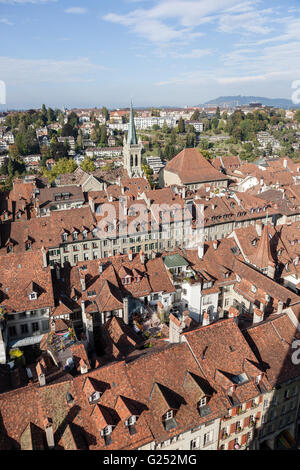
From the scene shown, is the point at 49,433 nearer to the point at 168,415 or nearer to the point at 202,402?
the point at 168,415

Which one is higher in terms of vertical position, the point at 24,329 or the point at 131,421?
the point at 131,421

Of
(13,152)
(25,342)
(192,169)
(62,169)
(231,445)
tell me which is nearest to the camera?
(231,445)

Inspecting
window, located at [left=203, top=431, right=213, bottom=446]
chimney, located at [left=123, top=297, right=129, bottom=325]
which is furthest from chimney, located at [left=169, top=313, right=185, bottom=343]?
chimney, located at [left=123, top=297, right=129, bottom=325]

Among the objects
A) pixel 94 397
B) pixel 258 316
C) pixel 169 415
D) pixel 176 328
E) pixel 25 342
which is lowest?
pixel 25 342

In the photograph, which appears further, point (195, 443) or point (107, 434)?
point (195, 443)

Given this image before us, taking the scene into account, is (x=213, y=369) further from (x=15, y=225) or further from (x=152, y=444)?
(x=15, y=225)

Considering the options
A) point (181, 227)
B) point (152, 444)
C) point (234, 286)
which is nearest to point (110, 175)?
Result: point (181, 227)

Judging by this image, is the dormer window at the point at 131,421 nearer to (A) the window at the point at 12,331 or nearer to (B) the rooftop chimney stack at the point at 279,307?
(B) the rooftop chimney stack at the point at 279,307

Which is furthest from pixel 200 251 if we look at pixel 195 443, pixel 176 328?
pixel 195 443

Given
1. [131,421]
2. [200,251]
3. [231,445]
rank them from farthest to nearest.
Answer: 1. [200,251]
2. [231,445]
3. [131,421]
